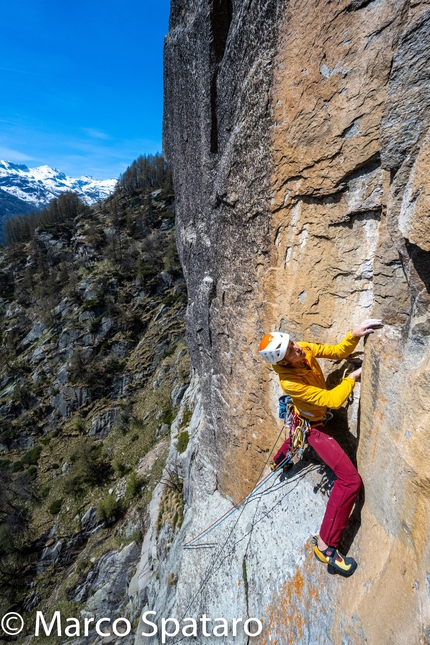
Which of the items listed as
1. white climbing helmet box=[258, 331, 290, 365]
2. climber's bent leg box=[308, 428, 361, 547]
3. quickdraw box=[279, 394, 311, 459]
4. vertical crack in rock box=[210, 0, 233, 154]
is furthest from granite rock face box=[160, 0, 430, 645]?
white climbing helmet box=[258, 331, 290, 365]

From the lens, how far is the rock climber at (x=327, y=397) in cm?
337

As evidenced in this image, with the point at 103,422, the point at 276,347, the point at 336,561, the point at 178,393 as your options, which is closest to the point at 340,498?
the point at 336,561

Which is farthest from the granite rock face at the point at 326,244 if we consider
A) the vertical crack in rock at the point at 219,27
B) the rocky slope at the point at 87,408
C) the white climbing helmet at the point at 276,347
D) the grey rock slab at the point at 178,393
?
the grey rock slab at the point at 178,393

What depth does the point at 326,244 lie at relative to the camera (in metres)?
3.70

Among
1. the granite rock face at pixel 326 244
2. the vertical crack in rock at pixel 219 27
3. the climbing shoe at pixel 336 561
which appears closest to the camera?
the granite rock face at pixel 326 244

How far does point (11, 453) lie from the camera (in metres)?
30.7

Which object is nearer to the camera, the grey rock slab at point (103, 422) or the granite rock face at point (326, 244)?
the granite rock face at point (326, 244)

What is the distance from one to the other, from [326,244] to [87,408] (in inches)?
1283

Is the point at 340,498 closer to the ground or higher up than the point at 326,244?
closer to the ground

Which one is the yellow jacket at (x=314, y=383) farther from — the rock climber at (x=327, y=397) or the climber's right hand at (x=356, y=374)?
the climber's right hand at (x=356, y=374)

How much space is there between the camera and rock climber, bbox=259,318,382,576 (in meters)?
3.37

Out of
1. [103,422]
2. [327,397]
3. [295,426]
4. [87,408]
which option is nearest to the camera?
[327,397]

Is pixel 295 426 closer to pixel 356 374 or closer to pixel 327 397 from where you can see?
pixel 327 397

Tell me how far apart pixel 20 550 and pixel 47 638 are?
7875mm
